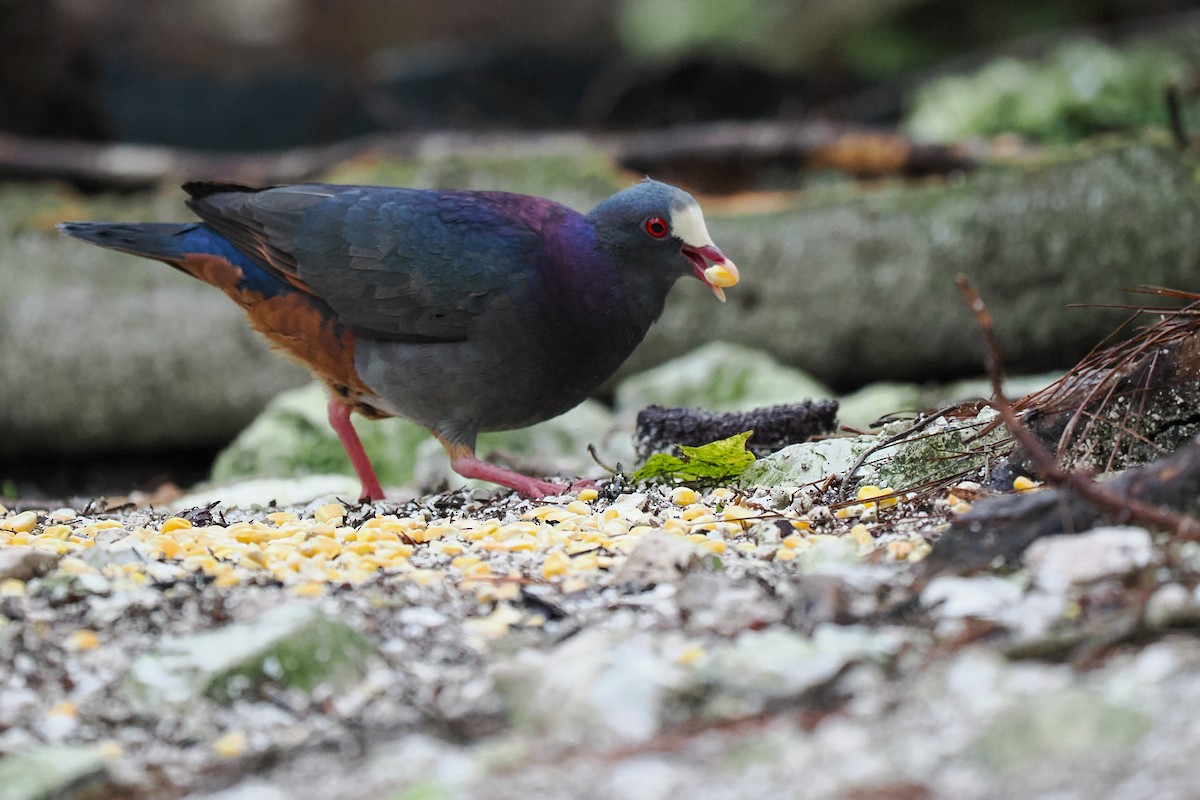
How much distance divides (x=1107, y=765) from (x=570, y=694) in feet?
2.91

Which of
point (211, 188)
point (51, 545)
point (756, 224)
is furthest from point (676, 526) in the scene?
point (756, 224)

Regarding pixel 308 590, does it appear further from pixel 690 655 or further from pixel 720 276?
pixel 720 276

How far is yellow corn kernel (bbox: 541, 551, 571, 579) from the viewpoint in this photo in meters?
3.09

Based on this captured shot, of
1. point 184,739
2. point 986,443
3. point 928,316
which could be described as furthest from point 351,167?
point 184,739

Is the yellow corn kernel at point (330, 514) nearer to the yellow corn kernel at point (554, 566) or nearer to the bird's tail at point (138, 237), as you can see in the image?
the yellow corn kernel at point (554, 566)

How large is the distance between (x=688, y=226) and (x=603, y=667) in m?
2.29

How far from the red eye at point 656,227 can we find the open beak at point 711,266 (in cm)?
8

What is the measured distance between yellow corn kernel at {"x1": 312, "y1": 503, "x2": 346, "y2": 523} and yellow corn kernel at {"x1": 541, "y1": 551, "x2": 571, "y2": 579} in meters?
0.90

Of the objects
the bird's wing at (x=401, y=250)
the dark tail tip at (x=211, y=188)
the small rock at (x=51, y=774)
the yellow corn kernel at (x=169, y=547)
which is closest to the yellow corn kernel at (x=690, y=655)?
the small rock at (x=51, y=774)

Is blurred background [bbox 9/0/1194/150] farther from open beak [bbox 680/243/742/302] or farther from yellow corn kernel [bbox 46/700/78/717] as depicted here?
yellow corn kernel [bbox 46/700/78/717]

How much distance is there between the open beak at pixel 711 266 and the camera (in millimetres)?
4270

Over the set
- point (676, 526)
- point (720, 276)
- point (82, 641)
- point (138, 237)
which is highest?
point (138, 237)

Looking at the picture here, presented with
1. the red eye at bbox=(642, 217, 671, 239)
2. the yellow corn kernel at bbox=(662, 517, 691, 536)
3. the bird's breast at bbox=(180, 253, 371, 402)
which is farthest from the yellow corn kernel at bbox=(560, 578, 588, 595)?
the bird's breast at bbox=(180, 253, 371, 402)

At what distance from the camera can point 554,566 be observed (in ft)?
10.2
